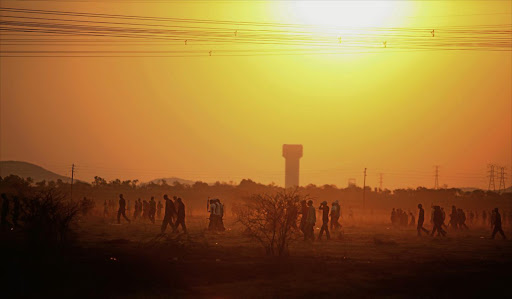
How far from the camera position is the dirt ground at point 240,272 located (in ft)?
48.6

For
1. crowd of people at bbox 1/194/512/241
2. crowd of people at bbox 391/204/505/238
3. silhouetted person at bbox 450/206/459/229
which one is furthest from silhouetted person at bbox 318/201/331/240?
silhouetted person at bbox 450/206/459/229

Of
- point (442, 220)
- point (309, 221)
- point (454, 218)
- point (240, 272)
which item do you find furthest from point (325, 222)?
point (454, 218)

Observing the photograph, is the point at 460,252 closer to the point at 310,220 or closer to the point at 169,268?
the point at 310,220

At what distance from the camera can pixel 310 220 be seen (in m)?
28.1

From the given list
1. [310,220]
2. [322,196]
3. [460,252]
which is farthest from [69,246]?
[322,196]

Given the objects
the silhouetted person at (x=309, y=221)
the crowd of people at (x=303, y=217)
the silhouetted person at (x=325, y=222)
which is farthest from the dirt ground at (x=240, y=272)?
the silhouetted person at (x=325, y=222)

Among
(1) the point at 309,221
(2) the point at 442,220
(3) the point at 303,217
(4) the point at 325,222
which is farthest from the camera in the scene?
(2) the point at 442,220

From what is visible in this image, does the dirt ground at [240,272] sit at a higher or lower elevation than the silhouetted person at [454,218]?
lower

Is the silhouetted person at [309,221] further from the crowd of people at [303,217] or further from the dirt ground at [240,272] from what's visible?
the dirt ground at [240,272]

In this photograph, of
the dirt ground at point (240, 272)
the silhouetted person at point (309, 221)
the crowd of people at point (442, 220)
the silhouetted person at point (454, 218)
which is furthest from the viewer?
the silhouetted person at point (454, 218)

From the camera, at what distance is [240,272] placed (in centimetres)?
1748

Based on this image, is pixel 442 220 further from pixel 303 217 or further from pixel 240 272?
pixel 240 272

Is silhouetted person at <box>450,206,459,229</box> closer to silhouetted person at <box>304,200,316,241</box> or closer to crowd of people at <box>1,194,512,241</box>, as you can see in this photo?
crowd of people at <box>1,194,512,241</box>

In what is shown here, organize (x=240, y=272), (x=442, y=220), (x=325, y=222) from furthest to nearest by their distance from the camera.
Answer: (x=442, y=220)
(x=325, y=222)
(x=240, y=272)
